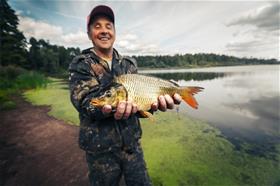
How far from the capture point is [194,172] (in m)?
3.84

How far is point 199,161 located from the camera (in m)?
4.24

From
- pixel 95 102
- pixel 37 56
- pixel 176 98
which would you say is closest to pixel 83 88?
pixel 95 102

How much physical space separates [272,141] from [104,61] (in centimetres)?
579

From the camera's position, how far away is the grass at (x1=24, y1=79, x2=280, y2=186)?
11.9 ft

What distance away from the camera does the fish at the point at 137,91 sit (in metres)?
1.65

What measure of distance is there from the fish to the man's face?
61cm

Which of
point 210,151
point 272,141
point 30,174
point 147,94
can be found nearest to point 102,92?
point 147,94

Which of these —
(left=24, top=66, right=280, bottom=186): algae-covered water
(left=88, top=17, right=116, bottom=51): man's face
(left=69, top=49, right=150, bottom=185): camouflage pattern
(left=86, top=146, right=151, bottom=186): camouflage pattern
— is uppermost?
(left=88, top=17, right=116, bottom=51): man's face

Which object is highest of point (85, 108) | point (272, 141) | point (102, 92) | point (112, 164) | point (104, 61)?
point (104, 61)

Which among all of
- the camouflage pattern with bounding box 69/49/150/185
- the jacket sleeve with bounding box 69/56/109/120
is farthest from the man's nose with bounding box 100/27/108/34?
the jacket sleeve with bounding box 69/56/109/120

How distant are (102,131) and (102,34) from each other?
1.14 metres

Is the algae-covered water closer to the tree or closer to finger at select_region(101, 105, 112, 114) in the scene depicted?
finger at select_region(101, 105, 112, 114)

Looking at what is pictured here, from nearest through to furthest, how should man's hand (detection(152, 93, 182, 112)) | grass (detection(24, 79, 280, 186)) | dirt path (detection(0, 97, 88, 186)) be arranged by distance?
man's hand (detection(152, 93, 182, 112))
grass (detection(24, 79, 280, 186))
dirt path (detection(0, 97, 88, 186))

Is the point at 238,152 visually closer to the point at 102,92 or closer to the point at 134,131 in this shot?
the point at 134,131
